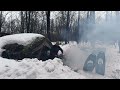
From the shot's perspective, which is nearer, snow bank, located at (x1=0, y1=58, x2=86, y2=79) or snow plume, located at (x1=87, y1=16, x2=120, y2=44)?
snow bank, located at (x1=0, y1=58, x2=86, y2=79)

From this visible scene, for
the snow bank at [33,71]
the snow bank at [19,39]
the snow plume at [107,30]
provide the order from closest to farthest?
the snow bank at [33,71]
the snow bank at [19,39]
the snow plume at [107,30]

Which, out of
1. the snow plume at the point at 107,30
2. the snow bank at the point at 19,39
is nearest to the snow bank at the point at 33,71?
the snow bank at the point at 19,39

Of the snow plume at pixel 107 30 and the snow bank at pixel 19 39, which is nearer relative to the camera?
the snow bank at pixel 19 39

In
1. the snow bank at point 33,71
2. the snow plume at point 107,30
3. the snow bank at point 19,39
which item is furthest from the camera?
the snow plume at point 107,30

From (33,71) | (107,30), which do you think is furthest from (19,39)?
(107,30)

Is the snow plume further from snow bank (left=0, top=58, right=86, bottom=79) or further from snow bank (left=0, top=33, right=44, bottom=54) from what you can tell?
snow bank (left=0, top=58, right=86, bottom=79)

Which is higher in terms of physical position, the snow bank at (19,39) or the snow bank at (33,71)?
the snow bank at (19,39)

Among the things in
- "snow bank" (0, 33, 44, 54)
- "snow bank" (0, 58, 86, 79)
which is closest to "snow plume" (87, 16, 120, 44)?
"snow bank" (0, 33, 44, 54)

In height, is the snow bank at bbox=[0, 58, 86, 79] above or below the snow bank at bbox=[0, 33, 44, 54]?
below

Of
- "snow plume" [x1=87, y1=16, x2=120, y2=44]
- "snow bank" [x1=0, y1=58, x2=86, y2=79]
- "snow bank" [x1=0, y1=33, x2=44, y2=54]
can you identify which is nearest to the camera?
"snow bank" [x1=0, y1=58, x2=86, y2=79]

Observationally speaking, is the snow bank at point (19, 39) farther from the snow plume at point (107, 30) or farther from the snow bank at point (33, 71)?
the snow plume at point (107, 30)

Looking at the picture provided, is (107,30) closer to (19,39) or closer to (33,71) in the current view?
(19,39)
